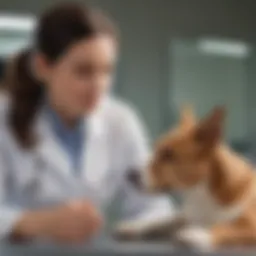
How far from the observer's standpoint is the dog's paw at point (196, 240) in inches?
23.0

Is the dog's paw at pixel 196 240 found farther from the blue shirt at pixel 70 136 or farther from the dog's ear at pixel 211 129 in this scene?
the blue shirt at pixel 70 136

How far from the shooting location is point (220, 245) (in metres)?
0.60

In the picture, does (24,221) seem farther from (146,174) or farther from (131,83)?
(131,83)

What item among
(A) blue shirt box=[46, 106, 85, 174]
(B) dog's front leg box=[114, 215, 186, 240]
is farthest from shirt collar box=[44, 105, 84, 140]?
(B) dog's front leg box=[114, 215, 186, 240]

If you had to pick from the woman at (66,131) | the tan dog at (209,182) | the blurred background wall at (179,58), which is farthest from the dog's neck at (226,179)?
the blurred background wall at (179,58)

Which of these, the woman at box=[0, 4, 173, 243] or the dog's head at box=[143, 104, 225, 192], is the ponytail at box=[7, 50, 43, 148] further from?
the dog's head at box=[143, 104, 225, 192]

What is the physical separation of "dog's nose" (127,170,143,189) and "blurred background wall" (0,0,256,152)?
0.18 metres

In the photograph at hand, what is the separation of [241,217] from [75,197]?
21 cm

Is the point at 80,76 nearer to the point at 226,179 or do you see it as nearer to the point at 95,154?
the point at 95,154

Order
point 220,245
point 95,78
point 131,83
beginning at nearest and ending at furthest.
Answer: point 220,245, point 95,78, point 131,83

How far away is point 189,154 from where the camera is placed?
0.62 metres

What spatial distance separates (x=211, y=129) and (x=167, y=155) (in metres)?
0.05

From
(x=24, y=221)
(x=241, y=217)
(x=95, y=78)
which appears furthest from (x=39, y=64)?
(x=241, y=217)

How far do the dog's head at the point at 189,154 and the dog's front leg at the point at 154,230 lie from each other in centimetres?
4
